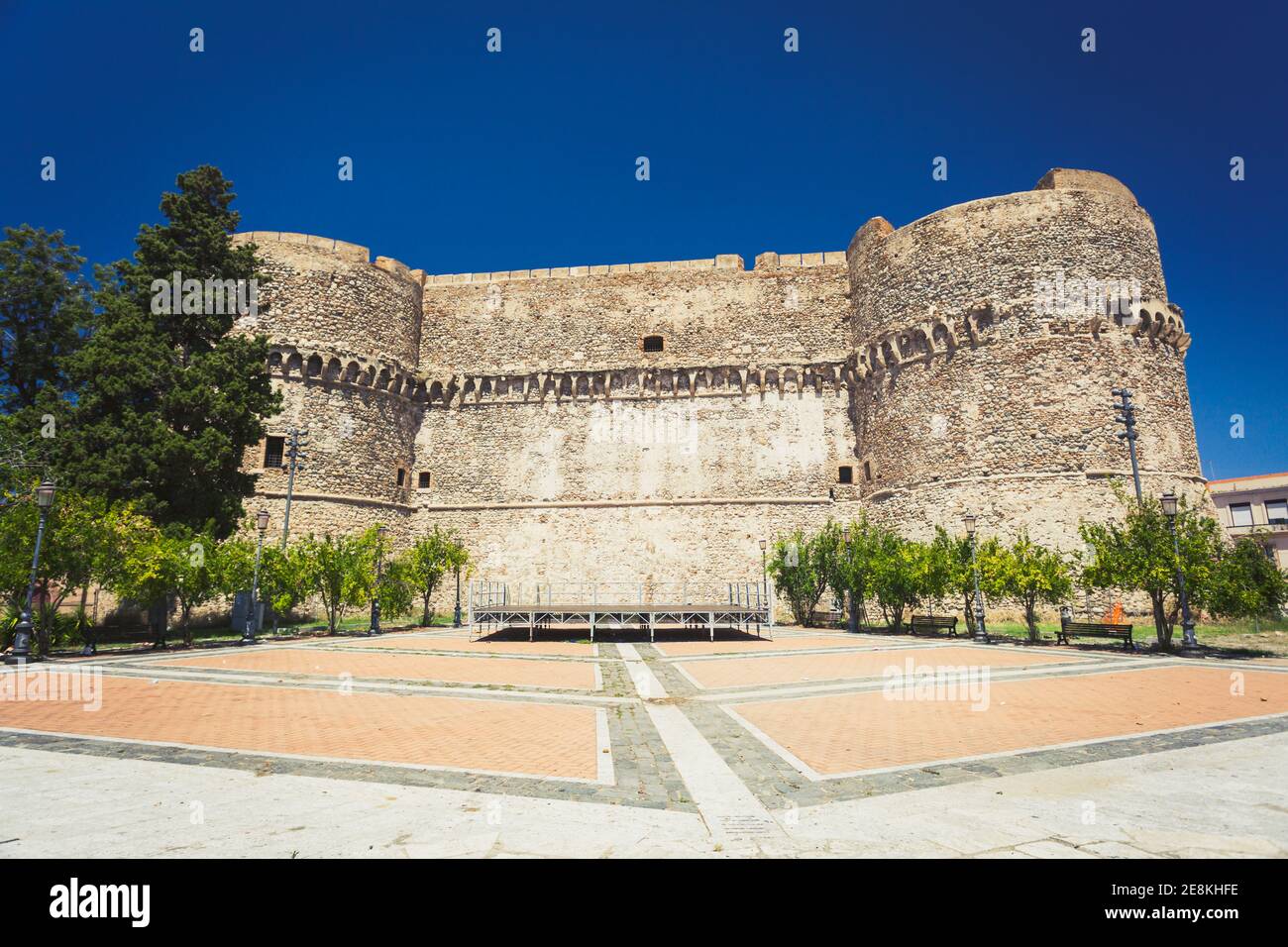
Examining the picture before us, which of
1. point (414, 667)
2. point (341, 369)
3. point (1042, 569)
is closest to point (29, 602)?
point (414, 667)

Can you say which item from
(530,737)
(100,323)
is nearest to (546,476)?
(100,323)

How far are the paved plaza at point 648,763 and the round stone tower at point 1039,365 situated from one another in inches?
452

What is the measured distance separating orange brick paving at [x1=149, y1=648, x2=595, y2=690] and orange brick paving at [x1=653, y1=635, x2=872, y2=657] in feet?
11.3

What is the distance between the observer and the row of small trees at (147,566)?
13516 millimetres

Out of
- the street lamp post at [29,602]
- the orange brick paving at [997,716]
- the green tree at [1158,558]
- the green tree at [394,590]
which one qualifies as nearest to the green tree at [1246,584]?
the green tree at [1158,558]

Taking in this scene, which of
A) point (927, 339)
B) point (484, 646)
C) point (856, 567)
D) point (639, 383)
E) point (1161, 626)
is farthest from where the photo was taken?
point (639, 383)

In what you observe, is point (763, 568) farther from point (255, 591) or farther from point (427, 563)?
point (255, 591)

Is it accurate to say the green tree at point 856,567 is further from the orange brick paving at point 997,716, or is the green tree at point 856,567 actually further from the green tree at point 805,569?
the orange brick paving at point 997,716

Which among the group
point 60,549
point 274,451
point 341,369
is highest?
point 341,369

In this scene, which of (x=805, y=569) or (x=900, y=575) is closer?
(x=900, y=575)

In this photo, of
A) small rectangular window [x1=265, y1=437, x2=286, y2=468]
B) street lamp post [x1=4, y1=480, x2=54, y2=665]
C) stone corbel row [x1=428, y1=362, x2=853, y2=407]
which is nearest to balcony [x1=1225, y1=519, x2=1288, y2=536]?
stone corbel row [x1=428, y1=362, x2=853, y2=407]

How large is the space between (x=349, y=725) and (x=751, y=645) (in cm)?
1195

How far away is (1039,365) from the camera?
22109 millimetres
